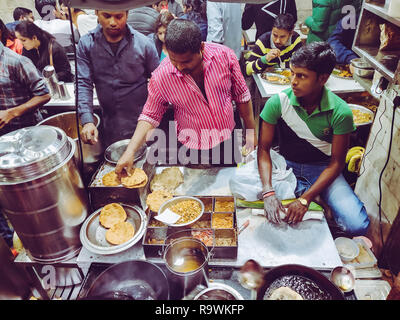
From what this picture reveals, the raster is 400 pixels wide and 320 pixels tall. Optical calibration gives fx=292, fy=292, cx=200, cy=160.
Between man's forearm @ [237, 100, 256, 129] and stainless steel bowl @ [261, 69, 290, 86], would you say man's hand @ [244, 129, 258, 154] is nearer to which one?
man's forearm @ [237, 100, 256, 129]

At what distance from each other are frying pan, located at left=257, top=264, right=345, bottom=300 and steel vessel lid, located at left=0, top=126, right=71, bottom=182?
131 centimetres

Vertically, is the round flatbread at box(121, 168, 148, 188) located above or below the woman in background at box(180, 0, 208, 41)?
below

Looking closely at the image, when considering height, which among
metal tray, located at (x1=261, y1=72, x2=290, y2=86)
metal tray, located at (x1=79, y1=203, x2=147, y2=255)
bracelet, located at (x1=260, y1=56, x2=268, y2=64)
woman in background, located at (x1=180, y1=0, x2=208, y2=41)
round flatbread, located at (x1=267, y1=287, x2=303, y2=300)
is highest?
woman in background, located at (x1=180, y1=0, x2=208, y2=41)

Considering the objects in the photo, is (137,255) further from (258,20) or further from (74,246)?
(258,20)

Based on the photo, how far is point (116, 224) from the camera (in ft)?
6.26

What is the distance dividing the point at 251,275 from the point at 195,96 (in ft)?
4.93

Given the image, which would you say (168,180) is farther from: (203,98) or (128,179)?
(203,98)

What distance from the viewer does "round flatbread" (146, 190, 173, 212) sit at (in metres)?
1.98

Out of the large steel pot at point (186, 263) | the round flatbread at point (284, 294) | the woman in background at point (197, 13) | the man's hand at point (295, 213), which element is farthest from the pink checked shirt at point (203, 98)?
the woman in background at point (197, 13)

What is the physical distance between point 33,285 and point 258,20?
5255mm

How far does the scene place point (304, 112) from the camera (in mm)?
2434

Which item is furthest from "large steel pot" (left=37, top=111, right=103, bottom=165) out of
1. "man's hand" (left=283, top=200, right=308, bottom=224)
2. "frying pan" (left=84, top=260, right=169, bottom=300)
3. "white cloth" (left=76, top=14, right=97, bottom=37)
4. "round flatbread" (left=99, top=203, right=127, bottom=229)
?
"white cloth" (left=76, top=14, right=97, bottom=37)
